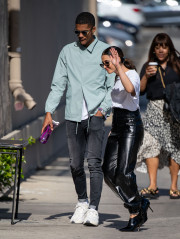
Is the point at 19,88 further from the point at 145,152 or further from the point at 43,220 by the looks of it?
the point at 43,220

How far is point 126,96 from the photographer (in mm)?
7031

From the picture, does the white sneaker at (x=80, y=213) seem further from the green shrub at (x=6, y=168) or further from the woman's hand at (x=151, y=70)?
the woman's hand at (x=151, y=70)

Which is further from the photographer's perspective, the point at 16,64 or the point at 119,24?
the point at 119,24

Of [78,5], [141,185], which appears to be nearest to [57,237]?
[141,185]

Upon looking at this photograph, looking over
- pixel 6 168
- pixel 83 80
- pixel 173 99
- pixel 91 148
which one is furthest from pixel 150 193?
pixel 83 80

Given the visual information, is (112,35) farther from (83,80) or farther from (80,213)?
(80,213)

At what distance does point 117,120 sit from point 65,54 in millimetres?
754

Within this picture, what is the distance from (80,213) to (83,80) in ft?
3.81

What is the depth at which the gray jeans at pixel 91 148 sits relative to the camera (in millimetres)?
7191

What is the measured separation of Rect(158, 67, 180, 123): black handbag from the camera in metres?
8.73

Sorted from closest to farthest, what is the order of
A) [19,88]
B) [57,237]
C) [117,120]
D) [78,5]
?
[57,237] → [117,120] → [19,88] → [78,5]

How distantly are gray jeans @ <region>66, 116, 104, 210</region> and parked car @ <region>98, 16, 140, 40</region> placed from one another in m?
19.4

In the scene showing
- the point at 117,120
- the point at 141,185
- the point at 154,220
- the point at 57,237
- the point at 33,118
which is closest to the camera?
the point at 57,237

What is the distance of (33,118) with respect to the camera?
444 inches
